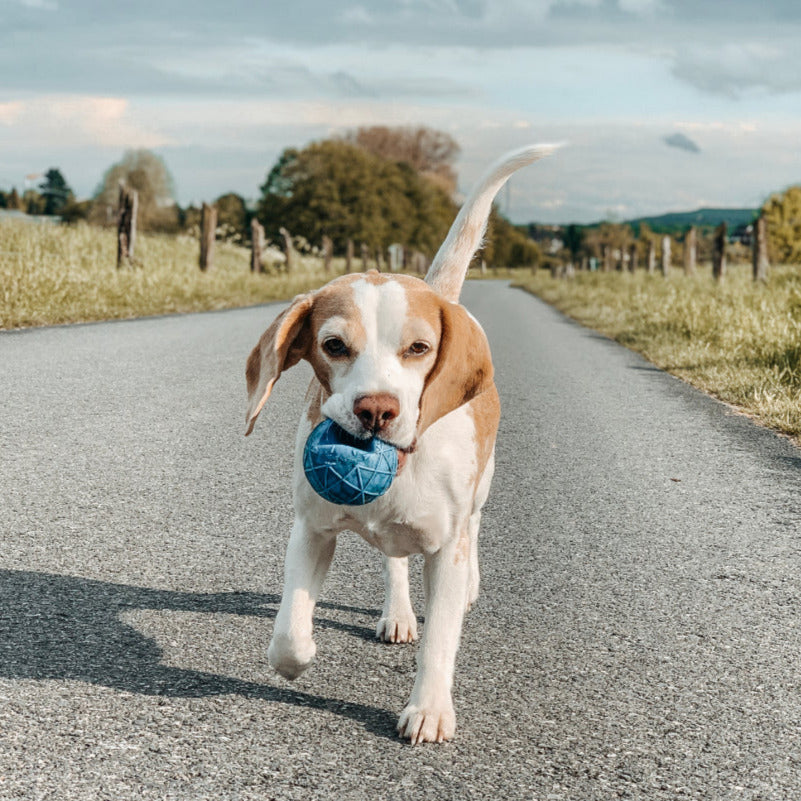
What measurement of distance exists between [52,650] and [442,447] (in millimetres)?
1338

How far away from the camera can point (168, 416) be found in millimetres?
7320

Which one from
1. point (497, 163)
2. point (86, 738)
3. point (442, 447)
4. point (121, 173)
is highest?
point (121, 173)

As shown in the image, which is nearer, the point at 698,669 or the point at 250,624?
the point at 698,669

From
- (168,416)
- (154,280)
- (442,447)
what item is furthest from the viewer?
(154,280)

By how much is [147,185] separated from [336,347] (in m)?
73.0

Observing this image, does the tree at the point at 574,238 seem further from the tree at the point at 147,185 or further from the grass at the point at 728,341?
the grass at the point at 728,341

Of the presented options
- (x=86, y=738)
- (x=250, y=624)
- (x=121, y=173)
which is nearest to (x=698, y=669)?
(x=250, y=624)

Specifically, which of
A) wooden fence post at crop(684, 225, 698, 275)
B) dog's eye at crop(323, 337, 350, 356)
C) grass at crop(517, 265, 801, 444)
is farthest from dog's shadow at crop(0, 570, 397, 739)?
wooden fence post at crop(684, 225, 698, 275)

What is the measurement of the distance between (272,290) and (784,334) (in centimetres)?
1491

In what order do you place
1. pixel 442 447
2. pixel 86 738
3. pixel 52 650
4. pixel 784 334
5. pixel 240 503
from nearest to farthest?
1. pixel 86 738
2. pixel 442 447
3. pixel 52 650
4. pixel 240 503
5. pixel 784 334

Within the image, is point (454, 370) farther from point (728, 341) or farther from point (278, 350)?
point (728, 341)

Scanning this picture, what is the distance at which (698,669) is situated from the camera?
321 centimetres

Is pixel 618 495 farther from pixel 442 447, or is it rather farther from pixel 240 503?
pixel 442 447

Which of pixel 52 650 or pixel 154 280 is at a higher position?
pixel 154 280
